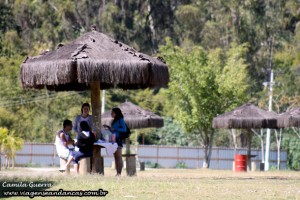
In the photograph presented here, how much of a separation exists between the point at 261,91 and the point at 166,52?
34.3ft

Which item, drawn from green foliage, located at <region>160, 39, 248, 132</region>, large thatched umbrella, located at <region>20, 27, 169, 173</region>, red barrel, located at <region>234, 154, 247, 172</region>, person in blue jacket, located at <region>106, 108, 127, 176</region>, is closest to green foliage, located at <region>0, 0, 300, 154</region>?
green foliage, located at <region>160, 39, 248, 132</region>

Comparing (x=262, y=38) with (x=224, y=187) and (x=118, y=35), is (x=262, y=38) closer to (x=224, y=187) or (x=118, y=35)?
(x=118, y=35)

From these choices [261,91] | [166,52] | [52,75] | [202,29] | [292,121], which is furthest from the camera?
[202,29]

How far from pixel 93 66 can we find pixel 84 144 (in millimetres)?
1603

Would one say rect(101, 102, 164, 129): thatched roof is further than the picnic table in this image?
Yes

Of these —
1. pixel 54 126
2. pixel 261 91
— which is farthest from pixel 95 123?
pixel 261 91

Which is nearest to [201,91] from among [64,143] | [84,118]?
[64,143]

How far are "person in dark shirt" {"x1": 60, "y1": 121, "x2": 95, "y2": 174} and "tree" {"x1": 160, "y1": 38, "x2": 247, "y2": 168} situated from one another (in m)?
24.0

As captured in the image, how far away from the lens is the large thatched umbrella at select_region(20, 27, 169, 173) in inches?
675

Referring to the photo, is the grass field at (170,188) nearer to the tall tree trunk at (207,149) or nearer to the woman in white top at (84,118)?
the woman in white top at (84,118)

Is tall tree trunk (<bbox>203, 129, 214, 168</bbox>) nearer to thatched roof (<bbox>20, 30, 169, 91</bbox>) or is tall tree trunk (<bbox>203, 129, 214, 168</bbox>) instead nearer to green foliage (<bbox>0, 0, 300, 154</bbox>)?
green foliage (<bbox>0, 0, 300, 154</bbox>)

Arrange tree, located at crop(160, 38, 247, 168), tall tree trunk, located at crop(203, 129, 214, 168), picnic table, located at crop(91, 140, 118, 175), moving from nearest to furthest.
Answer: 1. picnic table, located at crop(91, 140, 118, 175)
2. tall tree trunk, located at crop(203, 129, 214, 168)
3. tree, located at crop(160, 38, 247, 168)

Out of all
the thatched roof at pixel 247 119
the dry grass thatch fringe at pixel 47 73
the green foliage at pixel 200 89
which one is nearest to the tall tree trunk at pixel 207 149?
the green foliage at pixel 200 89

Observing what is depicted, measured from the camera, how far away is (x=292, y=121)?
3155 centimetres
